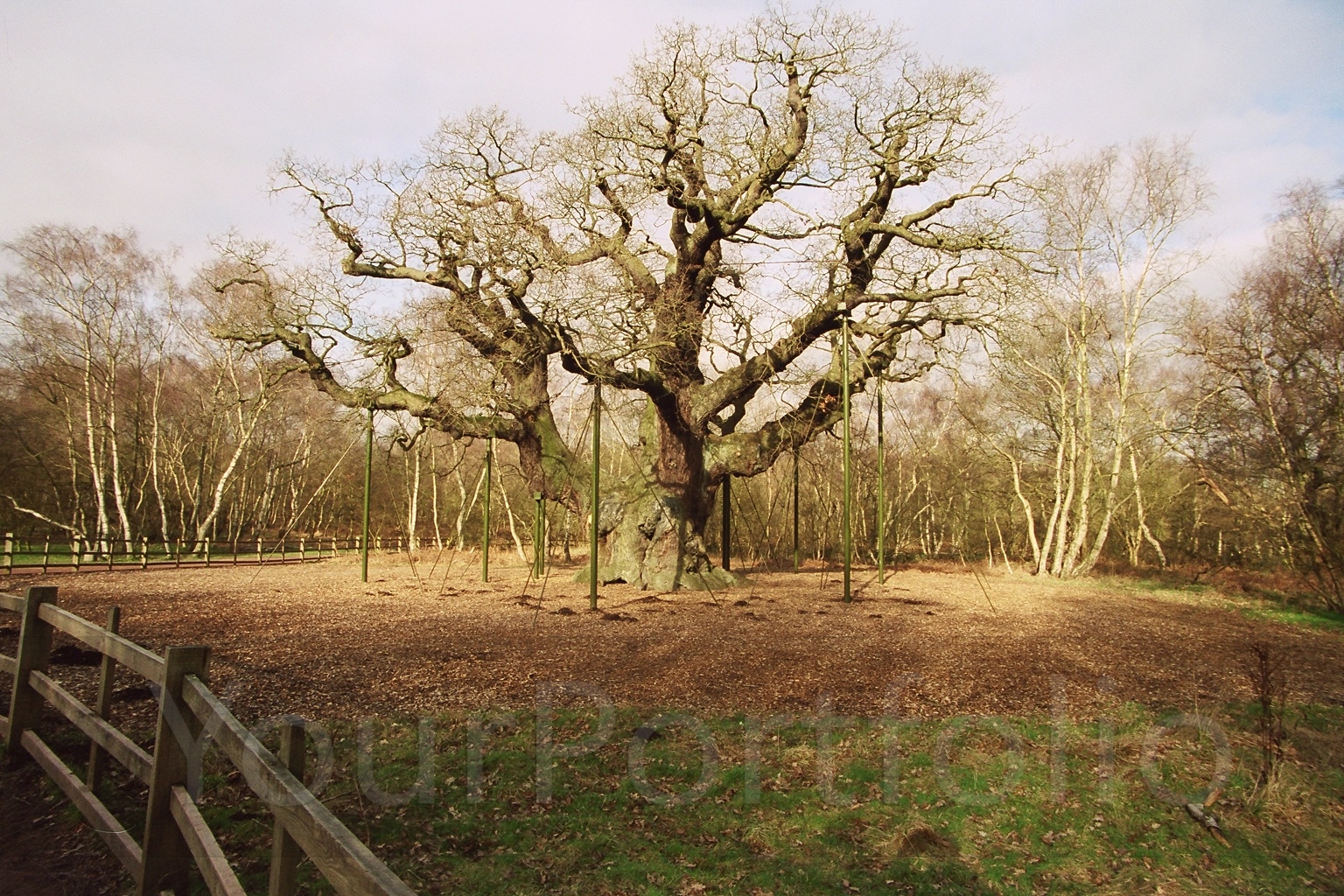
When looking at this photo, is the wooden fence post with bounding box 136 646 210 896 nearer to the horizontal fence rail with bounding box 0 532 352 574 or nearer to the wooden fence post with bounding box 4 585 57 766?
the wooden fence post with bounding box 4 585 57 766

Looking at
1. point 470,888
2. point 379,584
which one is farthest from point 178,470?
point 470,888

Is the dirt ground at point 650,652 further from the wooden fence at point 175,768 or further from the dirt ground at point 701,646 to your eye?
the wooden fence at point 175,768

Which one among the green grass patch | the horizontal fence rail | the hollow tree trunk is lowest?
the green grass patch

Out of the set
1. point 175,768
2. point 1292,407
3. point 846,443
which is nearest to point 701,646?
point 846,443

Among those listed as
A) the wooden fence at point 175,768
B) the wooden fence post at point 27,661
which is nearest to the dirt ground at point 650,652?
the wooden fence post at point 27,661

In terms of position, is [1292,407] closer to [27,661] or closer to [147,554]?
[27,661]

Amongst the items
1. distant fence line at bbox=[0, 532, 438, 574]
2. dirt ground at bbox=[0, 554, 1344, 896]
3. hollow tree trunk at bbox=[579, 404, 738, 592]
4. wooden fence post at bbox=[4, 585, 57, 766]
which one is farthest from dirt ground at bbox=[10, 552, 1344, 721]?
distant fence line at bbox=[0, 532, 438, 574]

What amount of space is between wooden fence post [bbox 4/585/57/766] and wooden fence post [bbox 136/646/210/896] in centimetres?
229

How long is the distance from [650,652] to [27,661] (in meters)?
5.67

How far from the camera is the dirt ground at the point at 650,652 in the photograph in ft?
21.0

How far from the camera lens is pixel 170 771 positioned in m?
3.05

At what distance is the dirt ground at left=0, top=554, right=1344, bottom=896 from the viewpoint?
640 cm

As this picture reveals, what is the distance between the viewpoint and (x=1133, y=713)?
685 cm

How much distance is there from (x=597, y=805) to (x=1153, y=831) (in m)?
3.57
